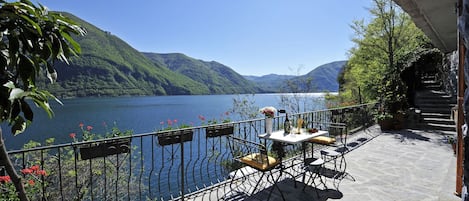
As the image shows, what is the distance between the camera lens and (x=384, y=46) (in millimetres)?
11070

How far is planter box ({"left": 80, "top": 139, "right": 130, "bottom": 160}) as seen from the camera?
2451mm

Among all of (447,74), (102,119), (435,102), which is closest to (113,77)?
(102,119)

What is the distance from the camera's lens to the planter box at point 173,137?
3.05 metres

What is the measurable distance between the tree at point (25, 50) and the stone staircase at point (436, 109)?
970 cm

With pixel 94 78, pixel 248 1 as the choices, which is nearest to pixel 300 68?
pixel 248 1

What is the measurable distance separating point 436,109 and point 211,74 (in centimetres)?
9853

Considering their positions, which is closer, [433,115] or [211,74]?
[433,115]

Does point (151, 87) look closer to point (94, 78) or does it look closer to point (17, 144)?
point (94, 78)

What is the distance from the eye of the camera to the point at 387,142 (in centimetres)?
639

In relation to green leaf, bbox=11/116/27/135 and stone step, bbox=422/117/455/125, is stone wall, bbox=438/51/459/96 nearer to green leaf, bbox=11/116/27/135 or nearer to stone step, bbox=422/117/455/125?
stone step, bbox=422/117/455/125

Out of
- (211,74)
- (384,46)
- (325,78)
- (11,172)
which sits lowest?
(11,172)

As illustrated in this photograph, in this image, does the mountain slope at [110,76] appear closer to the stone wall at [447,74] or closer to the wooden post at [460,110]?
the stone wall at [447,74]

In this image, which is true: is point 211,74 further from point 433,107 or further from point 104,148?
point 104,148

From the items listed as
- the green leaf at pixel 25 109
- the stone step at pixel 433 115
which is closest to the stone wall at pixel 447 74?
the stone step at pixel 433 115
